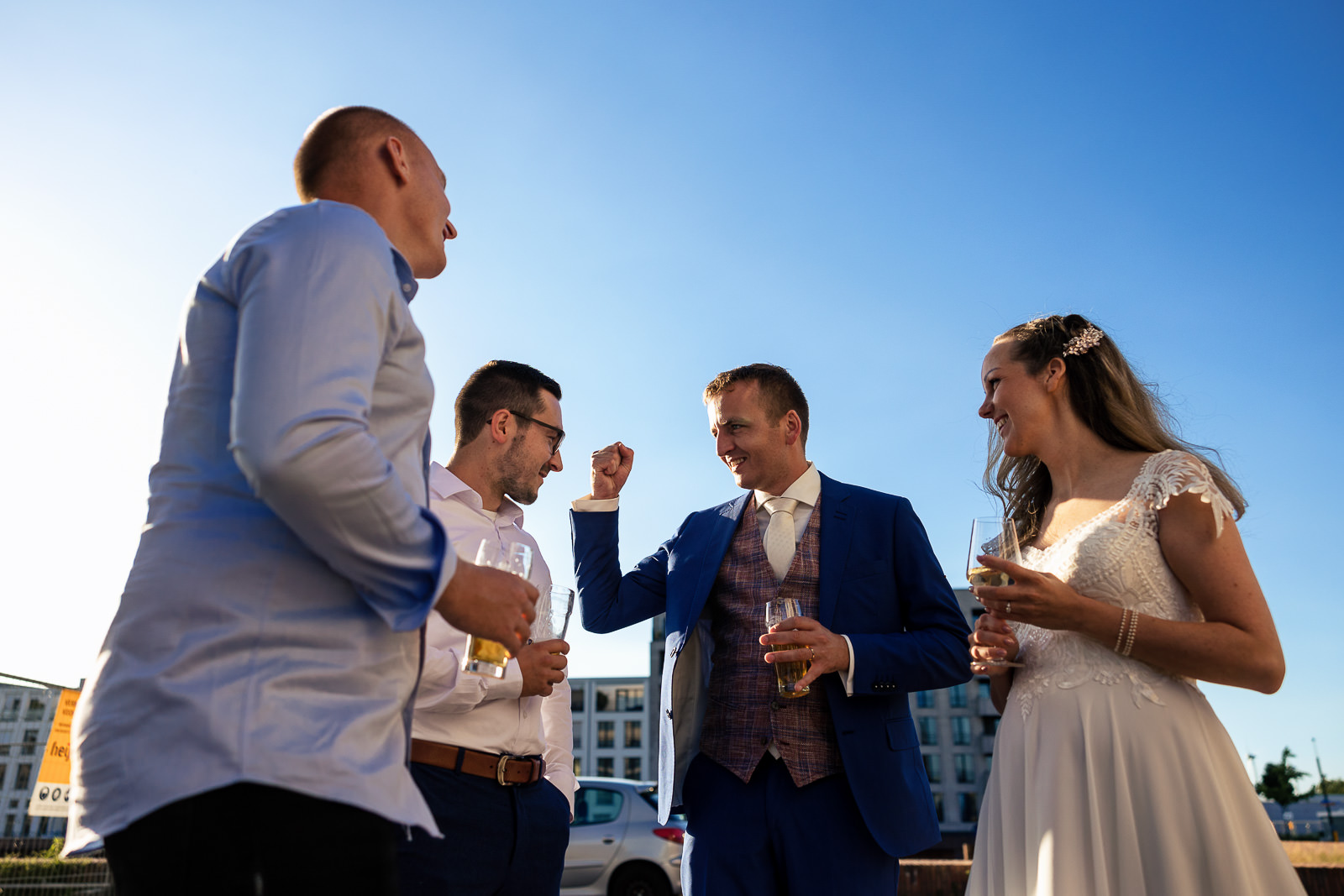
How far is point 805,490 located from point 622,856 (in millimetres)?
8403

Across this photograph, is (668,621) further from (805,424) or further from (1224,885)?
(1224,885)

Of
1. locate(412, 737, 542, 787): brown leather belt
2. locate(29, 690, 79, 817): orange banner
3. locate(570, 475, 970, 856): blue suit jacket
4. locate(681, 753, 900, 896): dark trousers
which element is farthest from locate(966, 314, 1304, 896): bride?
locate(29, 690, 79, 817): orange banner

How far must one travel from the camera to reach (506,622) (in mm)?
1509

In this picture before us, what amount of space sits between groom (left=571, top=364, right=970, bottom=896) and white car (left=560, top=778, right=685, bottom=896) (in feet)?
24.8

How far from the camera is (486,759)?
8.70 ft

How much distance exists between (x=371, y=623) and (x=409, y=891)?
131cm

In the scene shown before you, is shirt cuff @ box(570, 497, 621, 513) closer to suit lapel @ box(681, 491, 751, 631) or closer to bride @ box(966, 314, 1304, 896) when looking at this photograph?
suit lapel @ box(681, 491, 751, 631)

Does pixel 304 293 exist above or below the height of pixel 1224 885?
above

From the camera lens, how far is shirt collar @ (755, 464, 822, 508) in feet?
12.3

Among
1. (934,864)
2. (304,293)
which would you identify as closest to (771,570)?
(304,293)

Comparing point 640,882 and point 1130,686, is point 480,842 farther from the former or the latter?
point 640,882

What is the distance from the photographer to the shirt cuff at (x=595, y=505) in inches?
153

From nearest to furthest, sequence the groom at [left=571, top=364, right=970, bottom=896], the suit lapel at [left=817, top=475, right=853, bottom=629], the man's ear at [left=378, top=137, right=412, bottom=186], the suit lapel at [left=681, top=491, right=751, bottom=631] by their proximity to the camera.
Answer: the man's ear at [left=378, top=137, right=412, bottom=186], the groom at [left=571, top=364, right=970, bottom=896], the suit lapel at [left=817, top=475, right=853, bottom=629], the suit lapel at [left=681, top=491, right=751, bottom=631]

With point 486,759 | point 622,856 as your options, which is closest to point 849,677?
point 486,759
